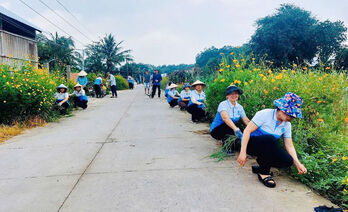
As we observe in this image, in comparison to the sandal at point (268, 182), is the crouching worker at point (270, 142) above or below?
above

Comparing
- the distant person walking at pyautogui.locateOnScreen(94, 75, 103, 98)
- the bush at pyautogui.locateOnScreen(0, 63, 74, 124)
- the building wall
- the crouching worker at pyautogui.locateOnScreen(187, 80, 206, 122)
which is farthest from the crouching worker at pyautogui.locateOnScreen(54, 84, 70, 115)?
the distant person walking at pyautogui.locateOnScreen(94, 75, 103, 98)

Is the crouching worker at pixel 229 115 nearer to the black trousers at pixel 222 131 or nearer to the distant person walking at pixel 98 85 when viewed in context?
the black trousers at pixel 222 131

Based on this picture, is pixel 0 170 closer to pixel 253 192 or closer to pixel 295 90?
pixel 253 192

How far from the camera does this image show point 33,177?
3.37m

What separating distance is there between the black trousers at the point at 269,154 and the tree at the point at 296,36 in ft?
96.4

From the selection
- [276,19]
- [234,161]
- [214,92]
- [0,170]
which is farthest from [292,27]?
[0,170]

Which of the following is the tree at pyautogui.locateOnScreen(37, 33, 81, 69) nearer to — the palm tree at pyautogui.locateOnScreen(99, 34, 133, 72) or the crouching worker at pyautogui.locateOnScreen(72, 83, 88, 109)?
the palm tree at pyautogui.locateOnScreen(99, 34, 133, 72)

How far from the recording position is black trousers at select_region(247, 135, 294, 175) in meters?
2.98

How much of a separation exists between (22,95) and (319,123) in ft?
21.4

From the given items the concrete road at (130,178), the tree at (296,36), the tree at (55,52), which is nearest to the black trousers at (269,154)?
the concrete road at (130,178)

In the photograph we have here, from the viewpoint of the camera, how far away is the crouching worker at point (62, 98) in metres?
8.14

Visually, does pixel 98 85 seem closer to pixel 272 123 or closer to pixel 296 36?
pixel 272 123

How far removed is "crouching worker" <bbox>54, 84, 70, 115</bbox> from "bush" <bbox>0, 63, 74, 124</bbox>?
847mm

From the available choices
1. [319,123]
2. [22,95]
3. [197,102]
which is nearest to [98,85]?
[22,95]
